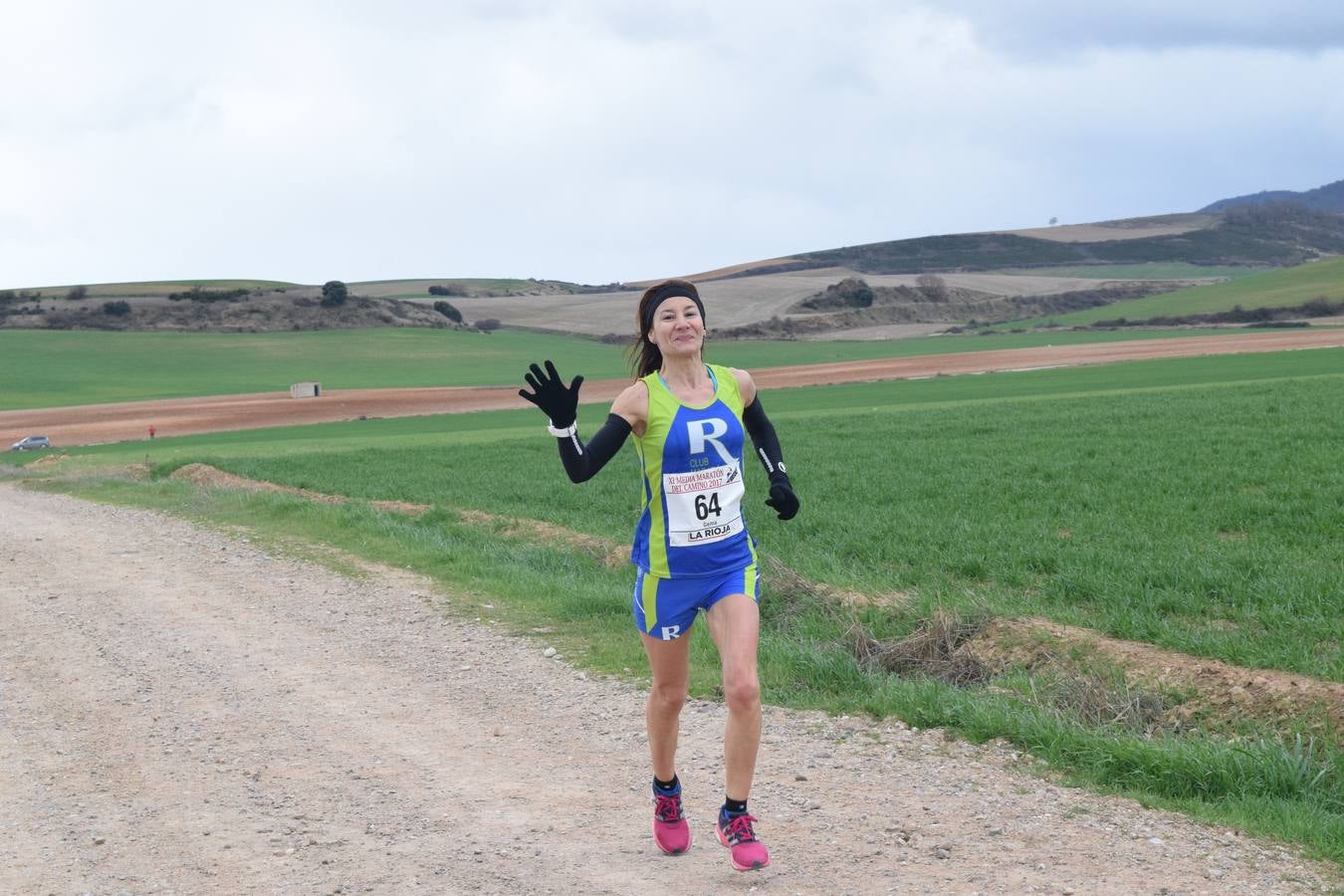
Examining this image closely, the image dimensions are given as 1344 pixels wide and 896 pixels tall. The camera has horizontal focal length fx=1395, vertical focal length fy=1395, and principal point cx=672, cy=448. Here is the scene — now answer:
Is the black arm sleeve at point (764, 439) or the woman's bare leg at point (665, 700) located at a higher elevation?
the black arm sleeve at point (764, 439)

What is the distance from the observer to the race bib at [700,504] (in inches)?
231

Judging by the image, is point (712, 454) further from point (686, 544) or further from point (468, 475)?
point (468, 475)

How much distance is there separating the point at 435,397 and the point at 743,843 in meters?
59.6

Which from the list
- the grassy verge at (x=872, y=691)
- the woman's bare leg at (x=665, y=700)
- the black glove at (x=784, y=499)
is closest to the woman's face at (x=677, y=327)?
the black glove at (x=784, y=499)

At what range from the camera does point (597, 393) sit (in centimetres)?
5906

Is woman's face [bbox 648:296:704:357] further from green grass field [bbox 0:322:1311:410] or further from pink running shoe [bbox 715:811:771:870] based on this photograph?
green grass field [bbox 0:322:1311:410]

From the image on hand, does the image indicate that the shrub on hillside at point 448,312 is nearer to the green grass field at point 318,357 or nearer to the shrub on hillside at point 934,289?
the green grass field at point 318,357

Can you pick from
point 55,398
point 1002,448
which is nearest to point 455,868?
point 1002,448

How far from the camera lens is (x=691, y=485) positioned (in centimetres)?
586

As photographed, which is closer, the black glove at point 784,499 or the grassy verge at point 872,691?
the black glove at point 784,499

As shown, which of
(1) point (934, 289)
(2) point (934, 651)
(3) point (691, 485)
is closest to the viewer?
(3) point (691, 485)

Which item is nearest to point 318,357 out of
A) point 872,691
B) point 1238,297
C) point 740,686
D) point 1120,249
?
point 1238,297

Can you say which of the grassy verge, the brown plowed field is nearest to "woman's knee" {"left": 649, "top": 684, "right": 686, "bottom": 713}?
the grassy verge

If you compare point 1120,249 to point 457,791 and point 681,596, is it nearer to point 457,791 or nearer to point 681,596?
point 457,791
